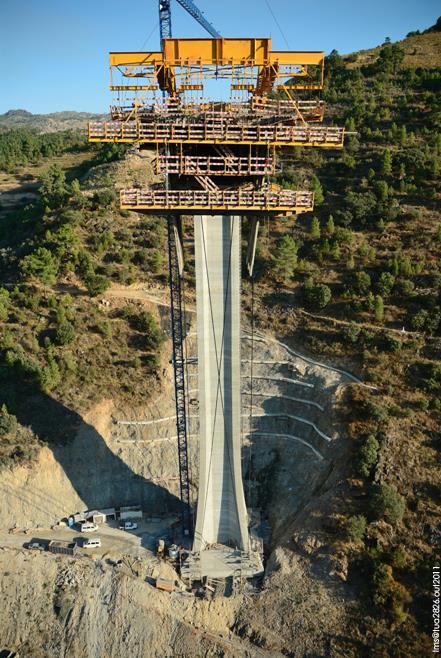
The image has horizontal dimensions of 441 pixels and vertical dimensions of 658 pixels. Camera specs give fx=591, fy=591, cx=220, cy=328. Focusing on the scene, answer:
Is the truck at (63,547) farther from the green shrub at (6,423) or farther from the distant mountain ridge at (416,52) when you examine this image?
the distant mountain ridge at (416,52)

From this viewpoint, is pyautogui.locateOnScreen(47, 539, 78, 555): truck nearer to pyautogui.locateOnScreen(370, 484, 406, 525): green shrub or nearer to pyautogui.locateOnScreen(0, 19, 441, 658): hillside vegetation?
pyautogui.locateOnScreen(0, 19, 441, 658): hillside vegetation

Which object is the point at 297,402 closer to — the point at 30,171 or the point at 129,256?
the point at 129,256

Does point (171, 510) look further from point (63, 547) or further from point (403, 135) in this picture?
point (403, 135)

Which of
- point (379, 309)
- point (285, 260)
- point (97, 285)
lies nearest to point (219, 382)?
point (379, 309)

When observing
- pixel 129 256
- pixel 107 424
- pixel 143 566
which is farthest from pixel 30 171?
pixel 143 566

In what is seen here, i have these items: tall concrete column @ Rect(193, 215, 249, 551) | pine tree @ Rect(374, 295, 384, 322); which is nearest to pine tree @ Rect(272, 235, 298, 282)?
pine tree @ Rect(374, 295, 384, 322)

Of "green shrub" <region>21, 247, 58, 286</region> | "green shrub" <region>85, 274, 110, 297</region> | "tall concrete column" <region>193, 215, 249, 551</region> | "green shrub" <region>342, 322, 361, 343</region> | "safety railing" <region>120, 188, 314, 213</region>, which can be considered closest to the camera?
"safety railing" <region>120, 188, 314, 213</region>

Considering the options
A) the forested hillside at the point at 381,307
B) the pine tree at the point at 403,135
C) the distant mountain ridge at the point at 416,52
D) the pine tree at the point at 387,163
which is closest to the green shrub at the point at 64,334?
the forested hillside at the point at 381,307

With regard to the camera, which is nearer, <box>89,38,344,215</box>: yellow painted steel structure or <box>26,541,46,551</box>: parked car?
<box>89,38,344,215</box>: yellow painted steel structure
